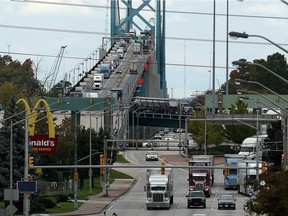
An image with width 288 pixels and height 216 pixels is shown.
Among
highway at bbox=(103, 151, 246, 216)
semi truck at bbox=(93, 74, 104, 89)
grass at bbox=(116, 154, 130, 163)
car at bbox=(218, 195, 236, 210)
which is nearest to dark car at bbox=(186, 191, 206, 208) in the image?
highway at bbox=(103, 151, 246, 216)

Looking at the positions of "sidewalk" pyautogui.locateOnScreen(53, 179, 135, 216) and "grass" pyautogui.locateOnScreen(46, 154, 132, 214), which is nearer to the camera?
"sidewalk" pyautogui.locateOnScreen(53, 179, 135, 216)

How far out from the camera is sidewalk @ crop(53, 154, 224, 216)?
282 ft

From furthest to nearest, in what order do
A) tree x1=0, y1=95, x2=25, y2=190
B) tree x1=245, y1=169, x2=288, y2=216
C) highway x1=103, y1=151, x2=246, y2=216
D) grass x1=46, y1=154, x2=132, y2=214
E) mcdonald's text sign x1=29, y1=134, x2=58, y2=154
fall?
mcdonald's text sign x1=29, y1=134, x2=58, y2=154
highway x1=103, y1=151, x2=246, y2=216
grass x1=46, y1=154, x2=132, y2=214
tree x1=0, y1=95, x2=25, y2=190
tree x1=245, y1=169, x2=288, y2=216

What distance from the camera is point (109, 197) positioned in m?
101

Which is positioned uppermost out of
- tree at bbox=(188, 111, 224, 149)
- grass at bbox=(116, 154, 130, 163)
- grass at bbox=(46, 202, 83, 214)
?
tree at bbox=(188, 111, 224, 149)

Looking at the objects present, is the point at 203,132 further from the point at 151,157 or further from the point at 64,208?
the point at 64,208

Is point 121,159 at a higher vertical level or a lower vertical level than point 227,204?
higher

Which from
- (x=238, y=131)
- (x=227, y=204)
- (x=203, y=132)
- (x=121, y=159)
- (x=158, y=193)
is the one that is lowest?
(x=227, y=204)

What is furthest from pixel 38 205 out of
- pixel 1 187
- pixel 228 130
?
pixel 228 130

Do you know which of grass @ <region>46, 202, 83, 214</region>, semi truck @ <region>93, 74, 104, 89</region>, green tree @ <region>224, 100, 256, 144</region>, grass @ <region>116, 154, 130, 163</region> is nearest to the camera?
grass @ <region>46, 202, 83, 214</region>

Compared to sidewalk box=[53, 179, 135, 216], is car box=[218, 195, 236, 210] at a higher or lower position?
higher

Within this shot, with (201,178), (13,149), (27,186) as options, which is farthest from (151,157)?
(27,186)

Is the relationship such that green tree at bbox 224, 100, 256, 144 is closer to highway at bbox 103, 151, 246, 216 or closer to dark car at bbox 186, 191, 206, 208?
highway at bbox 103, 151, 246, 216

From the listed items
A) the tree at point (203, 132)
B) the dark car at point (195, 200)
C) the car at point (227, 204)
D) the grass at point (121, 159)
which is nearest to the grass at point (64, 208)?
the dark car at point (195, 200)
